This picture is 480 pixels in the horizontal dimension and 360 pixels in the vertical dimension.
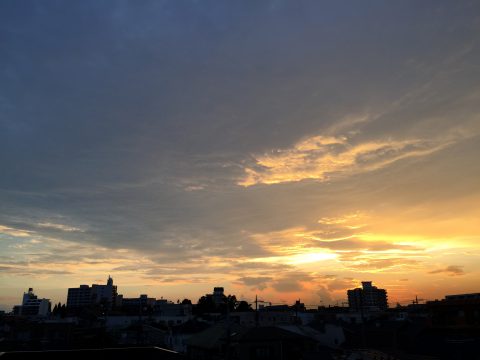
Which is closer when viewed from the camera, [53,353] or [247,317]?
[53,353]

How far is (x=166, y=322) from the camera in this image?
298 feet

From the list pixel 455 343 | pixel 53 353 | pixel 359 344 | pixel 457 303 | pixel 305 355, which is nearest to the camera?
pixel 53 353

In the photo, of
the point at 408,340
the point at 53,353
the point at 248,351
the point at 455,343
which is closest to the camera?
the point at 53,353

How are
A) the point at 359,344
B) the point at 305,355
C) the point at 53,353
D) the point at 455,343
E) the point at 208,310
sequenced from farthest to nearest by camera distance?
the point at 208,310 → the point at 359,344 → the point at 305,355 → the point at 455,343 → the point at 53,353

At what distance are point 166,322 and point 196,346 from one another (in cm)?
3990

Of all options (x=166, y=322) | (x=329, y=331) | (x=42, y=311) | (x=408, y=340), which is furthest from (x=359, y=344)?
(x=42, y=311)

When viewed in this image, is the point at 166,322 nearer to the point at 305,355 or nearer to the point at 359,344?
the point at 359,344

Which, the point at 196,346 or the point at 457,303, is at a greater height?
the point at 457,303

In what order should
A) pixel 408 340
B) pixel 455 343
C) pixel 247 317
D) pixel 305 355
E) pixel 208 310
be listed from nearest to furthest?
pixel 455 343
pixel 305 355
pixel 408 340
pixel 247 317
pixel 208 310

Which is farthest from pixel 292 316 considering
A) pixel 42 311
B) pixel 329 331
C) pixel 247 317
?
pixel 42 311

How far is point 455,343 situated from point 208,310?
10981cm

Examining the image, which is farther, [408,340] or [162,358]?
[408,340]

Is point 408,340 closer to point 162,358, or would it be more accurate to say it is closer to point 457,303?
point 457,303

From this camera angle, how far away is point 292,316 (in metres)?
89.5
